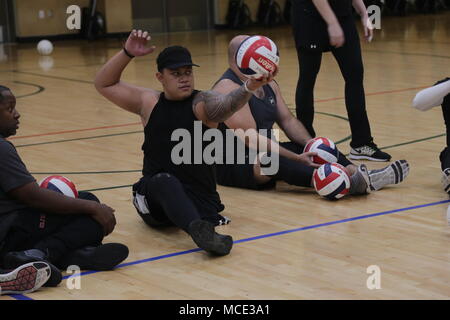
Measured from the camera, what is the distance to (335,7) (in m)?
6.79

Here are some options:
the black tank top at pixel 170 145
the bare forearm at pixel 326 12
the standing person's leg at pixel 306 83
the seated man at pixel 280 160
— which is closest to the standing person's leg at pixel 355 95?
the standing person's leg at pixel 306 83

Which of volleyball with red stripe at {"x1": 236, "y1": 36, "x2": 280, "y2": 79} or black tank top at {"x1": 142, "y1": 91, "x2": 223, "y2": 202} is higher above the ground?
volleyball with red stripe at {"x1": 236, "y1": 36, "x2": 280, "y2": 79}

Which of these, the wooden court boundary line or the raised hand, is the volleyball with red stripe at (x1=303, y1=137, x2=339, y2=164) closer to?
the wooden court boundary line

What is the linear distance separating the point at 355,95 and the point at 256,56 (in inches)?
72.6

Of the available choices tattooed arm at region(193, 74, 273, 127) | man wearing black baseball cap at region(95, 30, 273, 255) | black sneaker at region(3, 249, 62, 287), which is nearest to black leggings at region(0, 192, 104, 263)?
black sneaker at region(3, 249, 62, 287)

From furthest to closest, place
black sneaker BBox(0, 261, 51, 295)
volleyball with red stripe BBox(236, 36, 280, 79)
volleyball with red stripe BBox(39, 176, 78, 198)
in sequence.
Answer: volleyball with red stripe BBox(236, 36, 280, 79) < volleyball with red stripe BBox(39, 176, 78, 198) < black sneaker BBox(0, 261, 51, 295)

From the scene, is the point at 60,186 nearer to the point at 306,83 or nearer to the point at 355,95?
the point at 306,83

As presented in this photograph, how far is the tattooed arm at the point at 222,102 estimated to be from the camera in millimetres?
4535

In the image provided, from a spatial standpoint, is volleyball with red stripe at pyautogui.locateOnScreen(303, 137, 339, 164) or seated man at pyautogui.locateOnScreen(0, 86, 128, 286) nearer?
seated man at pyautogui.locateOnScreen(0, 86, 128, 286)

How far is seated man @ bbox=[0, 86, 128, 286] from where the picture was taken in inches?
169

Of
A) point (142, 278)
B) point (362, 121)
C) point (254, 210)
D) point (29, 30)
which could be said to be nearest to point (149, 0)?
point (29, 30)

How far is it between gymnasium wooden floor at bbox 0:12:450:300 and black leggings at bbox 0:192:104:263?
0.19m
